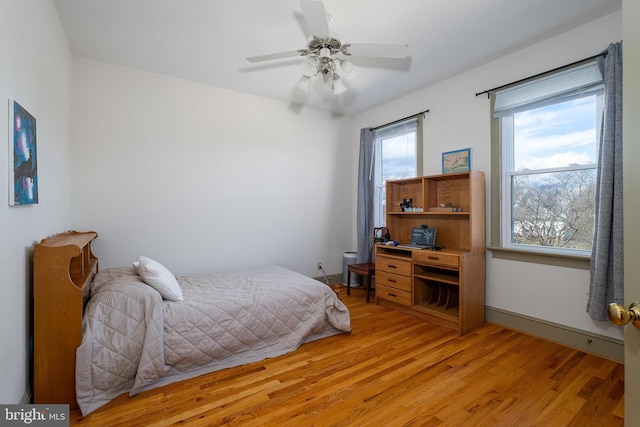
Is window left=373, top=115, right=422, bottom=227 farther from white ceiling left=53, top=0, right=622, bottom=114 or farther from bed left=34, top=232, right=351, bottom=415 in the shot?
bed left=34, top=232, right=351, bottom=415

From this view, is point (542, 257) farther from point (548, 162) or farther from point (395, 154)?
point (395, 154)

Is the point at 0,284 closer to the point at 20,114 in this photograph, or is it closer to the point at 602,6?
the point at 20,114

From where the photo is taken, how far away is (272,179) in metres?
3.99

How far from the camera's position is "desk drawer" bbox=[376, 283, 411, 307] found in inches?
128

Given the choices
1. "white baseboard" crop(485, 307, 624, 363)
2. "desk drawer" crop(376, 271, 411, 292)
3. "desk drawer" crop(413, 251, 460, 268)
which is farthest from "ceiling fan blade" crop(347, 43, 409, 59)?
"white baseboard" crop(485, 307, 624, 363)

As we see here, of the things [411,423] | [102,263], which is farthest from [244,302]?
[102,263]

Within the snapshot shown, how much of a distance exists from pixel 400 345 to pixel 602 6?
312cm

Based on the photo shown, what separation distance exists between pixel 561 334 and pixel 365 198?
2.66 m

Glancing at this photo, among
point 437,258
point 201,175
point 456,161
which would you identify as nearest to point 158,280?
point 201,175

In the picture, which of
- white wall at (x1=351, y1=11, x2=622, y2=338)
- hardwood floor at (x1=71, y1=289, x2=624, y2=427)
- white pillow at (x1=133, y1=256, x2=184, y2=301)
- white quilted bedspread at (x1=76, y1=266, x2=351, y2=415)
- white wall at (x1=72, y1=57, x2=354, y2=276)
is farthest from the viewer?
white wall at (x1=72, y1=57, x2=354, y2=276)

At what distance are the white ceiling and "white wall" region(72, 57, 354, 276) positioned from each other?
0.37 m

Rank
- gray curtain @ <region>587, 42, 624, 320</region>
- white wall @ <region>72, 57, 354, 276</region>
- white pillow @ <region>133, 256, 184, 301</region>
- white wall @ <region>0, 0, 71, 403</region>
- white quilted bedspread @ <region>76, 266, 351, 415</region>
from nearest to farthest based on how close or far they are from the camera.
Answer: white wall @ <region>0, 0, 71, 403</region> < white quilted bedspread @ <region>76, 266, 351, 415</region> < gray curtain @ <region>587, 42, 624, 320</region> < white pillow @ <region>133, 256, 184, 301</region> < white wall @ <region>72, 57, 354, 276</region>

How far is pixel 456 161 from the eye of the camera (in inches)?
129

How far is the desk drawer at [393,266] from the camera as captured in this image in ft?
10.6
